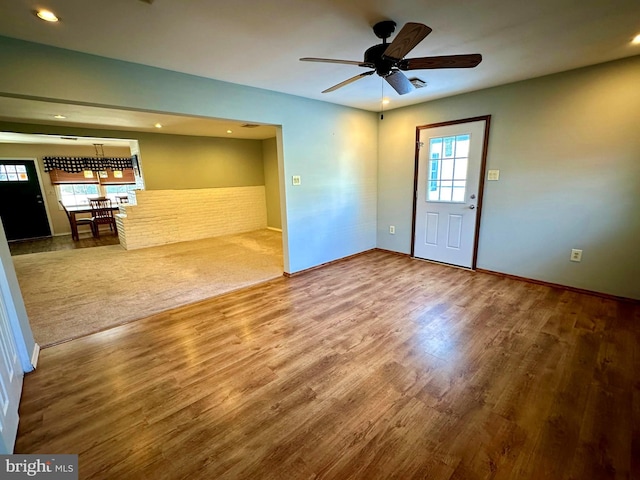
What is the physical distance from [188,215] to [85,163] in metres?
3.75

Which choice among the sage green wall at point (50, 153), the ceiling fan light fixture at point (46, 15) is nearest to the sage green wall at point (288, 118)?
the ceiling fan light fixture at point (46, 15)

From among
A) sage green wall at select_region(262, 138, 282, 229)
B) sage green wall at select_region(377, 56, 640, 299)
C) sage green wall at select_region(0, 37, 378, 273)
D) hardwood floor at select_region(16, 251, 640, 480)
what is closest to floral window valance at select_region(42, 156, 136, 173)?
sage green wall at select_region(262, 138, 282, 229)

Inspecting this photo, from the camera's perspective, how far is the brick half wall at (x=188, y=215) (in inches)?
225

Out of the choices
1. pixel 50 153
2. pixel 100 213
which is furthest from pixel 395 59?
pixel 50 153

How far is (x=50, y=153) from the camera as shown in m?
7.04

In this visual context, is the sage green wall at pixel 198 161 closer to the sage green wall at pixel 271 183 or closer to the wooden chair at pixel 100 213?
the sage green wall at pixel 271 183

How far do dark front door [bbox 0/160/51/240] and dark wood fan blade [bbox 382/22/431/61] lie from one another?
918cm

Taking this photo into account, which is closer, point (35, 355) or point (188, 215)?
point (35, 355)

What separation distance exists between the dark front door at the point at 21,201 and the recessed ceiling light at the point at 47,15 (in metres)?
7.42

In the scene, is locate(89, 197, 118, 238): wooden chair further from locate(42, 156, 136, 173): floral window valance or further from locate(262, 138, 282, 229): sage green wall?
locate(262, 138, 282, 229): sage green wall

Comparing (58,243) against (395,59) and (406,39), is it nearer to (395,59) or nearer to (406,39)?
(395,59)

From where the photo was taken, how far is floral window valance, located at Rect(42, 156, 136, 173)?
277 inches

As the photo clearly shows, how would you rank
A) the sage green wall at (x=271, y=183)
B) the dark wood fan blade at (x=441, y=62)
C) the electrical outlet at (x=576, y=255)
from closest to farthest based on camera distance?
the dark wood fan blade at (x=441, y=62)
the electrical outlet at (x=576, y=255)
the sage green wall at (x=271, y=183)

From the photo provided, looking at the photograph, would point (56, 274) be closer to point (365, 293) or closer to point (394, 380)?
point (365, 293)
